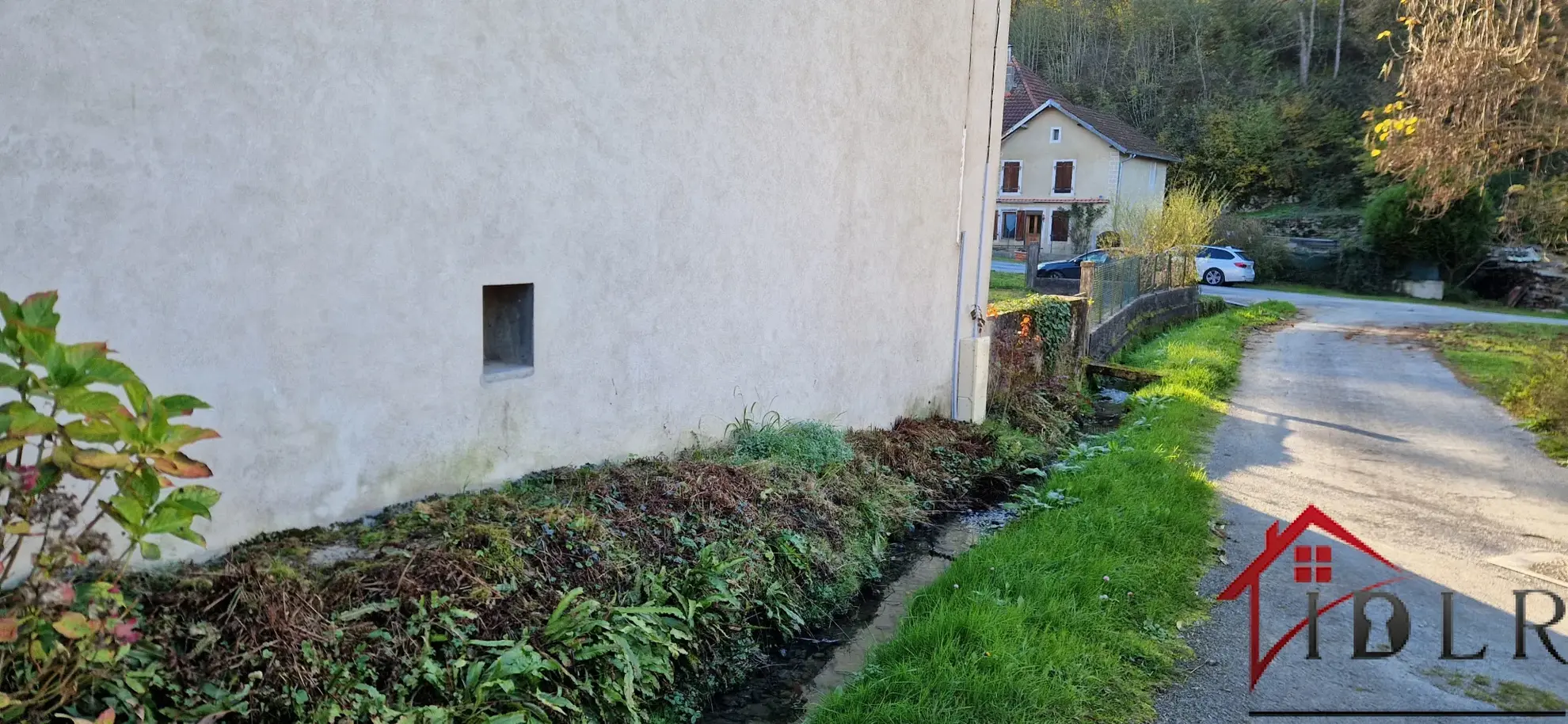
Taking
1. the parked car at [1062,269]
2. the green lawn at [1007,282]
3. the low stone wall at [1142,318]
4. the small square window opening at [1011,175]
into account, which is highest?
the small square window opening at [1011,175]

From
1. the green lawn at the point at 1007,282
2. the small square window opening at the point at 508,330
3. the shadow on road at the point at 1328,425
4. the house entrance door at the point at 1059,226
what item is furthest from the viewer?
the house entrance door at the point at 1059,226

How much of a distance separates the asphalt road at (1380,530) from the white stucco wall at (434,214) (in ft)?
10.8

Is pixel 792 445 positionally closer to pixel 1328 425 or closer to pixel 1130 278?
pixel 1328 425

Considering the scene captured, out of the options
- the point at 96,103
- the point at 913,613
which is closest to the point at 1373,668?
the point at 913,613

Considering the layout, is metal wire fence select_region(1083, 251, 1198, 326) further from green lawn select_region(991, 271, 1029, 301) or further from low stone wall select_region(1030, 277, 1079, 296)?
green lawn select_region(991, 271, 1029, 301)

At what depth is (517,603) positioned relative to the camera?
3.96 m

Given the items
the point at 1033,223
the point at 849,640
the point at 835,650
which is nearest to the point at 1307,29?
the point at 1033,223

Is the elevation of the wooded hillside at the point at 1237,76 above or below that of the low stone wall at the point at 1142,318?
above

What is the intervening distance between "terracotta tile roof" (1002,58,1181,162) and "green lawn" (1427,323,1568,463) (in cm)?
2266

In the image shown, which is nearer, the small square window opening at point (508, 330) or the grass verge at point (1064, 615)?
the grass verge at point (1064, 615)

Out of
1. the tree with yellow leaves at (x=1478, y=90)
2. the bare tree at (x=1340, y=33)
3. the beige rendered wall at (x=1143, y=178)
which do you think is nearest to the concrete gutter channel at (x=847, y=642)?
the tree with yellow leaves at (x=1478, y=90)

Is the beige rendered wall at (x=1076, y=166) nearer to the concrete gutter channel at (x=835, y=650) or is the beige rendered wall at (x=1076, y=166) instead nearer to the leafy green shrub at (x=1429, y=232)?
the leafy green shrub at (x=1429, y=232)

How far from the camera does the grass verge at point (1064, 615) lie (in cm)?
416

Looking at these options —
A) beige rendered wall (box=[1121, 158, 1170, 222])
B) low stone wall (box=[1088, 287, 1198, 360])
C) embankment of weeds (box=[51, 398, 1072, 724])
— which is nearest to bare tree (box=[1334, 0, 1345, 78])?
beige rendered wall (box=[1121, 158, 1170, 222])
